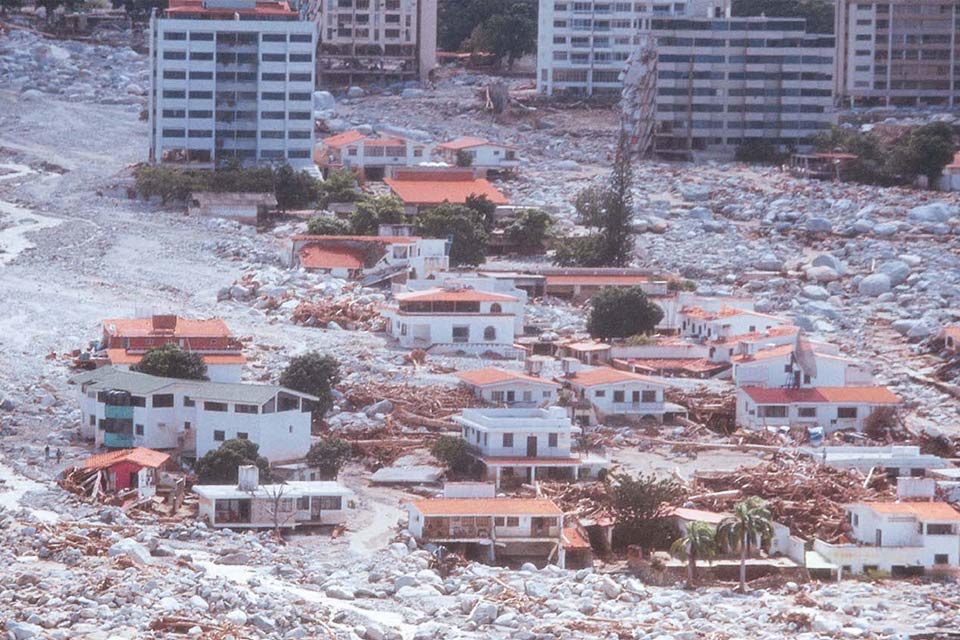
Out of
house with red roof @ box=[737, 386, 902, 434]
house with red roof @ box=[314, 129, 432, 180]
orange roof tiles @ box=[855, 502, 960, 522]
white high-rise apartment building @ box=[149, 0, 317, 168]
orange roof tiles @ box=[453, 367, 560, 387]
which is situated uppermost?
white high-rise apartment building @ box=[149, 0, 317, 168]

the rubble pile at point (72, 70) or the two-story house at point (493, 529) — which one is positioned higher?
the rubble pile at point (72, 70)

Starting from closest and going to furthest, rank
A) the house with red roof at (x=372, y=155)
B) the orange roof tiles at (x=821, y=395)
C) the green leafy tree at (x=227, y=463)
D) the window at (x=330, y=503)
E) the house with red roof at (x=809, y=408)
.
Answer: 1. the window at (x=330, y=503)
2. the green leafy tree at (x=227, y=463)
3. the house with red roof at (x=809, y=408)
4. the orange roof tiles at (x=821, y=395)
5. the house with red roof at (x=372, y=155)

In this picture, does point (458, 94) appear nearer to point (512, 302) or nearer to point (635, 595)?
point (512, 302)

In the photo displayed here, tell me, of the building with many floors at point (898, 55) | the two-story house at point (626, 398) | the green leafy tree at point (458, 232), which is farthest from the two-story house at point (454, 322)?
the building with many floors at point (898, 55)

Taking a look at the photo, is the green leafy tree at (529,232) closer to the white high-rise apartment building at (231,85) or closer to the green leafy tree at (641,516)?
the white high-rise apartment building at (231,85)

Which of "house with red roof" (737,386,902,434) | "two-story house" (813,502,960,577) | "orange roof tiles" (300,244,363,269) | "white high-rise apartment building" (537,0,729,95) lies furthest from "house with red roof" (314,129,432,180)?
"two-story house" (813,502,960,577)

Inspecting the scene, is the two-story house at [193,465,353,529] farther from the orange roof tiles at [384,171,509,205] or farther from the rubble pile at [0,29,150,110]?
the rubble pile at [0,29,150,110]

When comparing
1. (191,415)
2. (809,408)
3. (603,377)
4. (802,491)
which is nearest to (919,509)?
(802,491)
